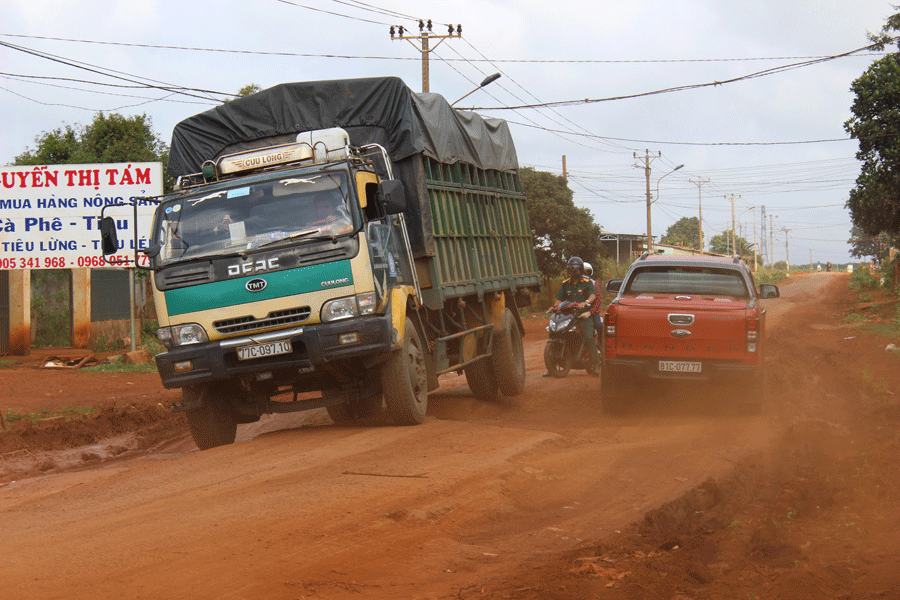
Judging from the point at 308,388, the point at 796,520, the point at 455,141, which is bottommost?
the point at 796,520

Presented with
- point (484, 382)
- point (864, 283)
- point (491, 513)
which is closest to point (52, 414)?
point (484, 382)

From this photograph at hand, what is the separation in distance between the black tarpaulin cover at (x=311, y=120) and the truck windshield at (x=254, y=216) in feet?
4.73

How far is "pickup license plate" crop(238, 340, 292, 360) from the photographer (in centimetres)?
784

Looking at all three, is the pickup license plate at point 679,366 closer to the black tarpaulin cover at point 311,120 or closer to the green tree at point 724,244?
the black tarpaulin cover at point 311,120

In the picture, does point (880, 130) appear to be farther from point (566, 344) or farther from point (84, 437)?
point (84, 437)

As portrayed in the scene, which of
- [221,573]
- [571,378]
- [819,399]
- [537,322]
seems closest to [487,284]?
[571,378]

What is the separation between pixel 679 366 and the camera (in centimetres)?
952

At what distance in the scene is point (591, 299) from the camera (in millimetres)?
13156

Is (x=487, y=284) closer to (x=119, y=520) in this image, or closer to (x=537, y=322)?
(x=119, y=520)

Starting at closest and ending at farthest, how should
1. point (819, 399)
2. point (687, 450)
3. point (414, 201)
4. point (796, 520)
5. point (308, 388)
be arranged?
point (796, 520)
point (687, 450)
point (308, 388)
point (414, 201)
point (819, 399)

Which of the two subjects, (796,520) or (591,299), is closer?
(796,520)

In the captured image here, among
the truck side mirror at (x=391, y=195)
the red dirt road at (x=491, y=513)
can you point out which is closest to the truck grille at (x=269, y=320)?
the red dirt road at (x=491, y=513)

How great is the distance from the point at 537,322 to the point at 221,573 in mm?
27969

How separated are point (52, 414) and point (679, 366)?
8964 millimetres
